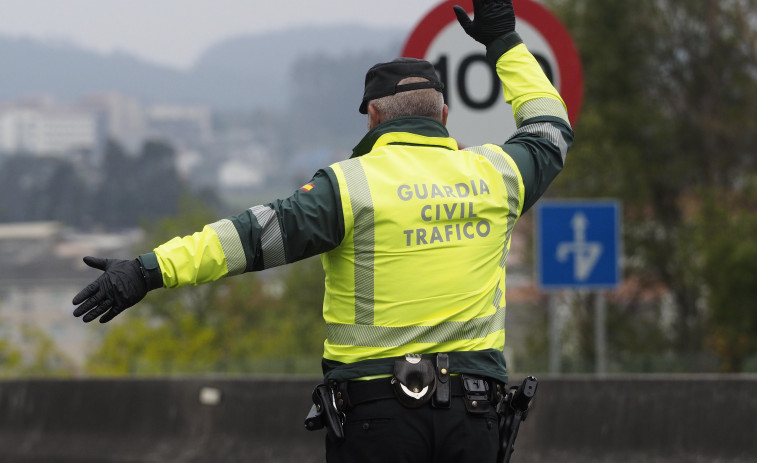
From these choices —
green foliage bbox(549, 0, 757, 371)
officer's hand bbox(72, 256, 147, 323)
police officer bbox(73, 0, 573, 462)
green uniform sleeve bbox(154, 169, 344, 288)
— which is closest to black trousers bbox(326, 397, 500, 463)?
police officer bbox(73, 0, 573, 462)

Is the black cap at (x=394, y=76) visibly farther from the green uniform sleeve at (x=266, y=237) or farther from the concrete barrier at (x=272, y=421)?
the concrete barrier at (x=272, y=421)

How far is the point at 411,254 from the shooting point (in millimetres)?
3486

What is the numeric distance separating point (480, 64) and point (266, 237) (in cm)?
238

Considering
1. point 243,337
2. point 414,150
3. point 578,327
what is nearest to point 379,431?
point 414,150

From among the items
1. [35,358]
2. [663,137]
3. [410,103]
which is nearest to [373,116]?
[410,103]

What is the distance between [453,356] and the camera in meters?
3.51

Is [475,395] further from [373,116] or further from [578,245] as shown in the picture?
[578,245]

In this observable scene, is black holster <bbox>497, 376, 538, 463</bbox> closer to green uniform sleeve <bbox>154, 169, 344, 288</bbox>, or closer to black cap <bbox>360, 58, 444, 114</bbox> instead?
green uniform sleeve <bbox>154, 169, 344, 288</bbox>

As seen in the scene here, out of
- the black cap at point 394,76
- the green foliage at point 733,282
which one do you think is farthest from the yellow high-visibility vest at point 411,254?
the green foliage at point 733,282

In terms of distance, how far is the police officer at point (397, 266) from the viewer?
3367 mm

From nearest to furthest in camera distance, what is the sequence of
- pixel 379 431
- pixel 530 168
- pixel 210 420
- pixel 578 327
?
pixel 379 431 < pixel 530 168 < pixel 210 420 < pixel 578 327

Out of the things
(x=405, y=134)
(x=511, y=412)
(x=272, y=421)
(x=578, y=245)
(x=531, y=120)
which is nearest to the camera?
(x=405, y=134)

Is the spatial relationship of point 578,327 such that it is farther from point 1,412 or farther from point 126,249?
point 126,249

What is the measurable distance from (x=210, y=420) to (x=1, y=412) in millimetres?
1263
